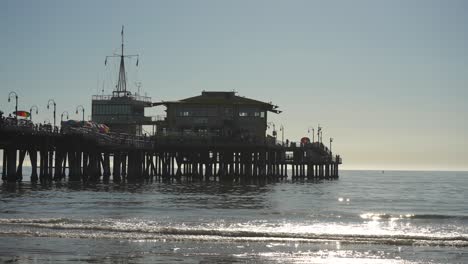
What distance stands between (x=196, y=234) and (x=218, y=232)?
3.40 ft

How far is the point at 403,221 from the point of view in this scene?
4000cm

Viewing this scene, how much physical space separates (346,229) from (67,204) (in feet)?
64.9

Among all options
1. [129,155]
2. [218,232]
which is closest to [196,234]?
[218,232]

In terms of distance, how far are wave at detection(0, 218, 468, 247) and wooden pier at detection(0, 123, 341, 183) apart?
31371 millimetres

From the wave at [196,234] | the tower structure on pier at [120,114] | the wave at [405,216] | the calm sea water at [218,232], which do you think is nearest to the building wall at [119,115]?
the tower structure on pier at [120,114]

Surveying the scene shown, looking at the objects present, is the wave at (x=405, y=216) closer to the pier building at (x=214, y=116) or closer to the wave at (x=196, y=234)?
the wave at (x=196, y=234)

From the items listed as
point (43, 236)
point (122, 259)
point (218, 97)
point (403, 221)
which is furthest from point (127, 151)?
point (122, 259)

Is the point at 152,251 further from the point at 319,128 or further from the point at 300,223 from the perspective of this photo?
the point at 319,128

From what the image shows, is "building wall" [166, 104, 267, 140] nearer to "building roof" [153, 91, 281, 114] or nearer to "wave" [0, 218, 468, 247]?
"building roof" [153, 91, 281, 114]

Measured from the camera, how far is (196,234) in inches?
A: 1198

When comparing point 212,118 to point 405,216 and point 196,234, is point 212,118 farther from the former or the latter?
point 196,234

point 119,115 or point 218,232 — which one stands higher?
point 119,115

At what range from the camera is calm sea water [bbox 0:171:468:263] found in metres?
24.7

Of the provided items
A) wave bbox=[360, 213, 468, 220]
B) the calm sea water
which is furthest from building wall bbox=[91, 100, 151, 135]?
wave bbox=[360, 213, 468, 220]
